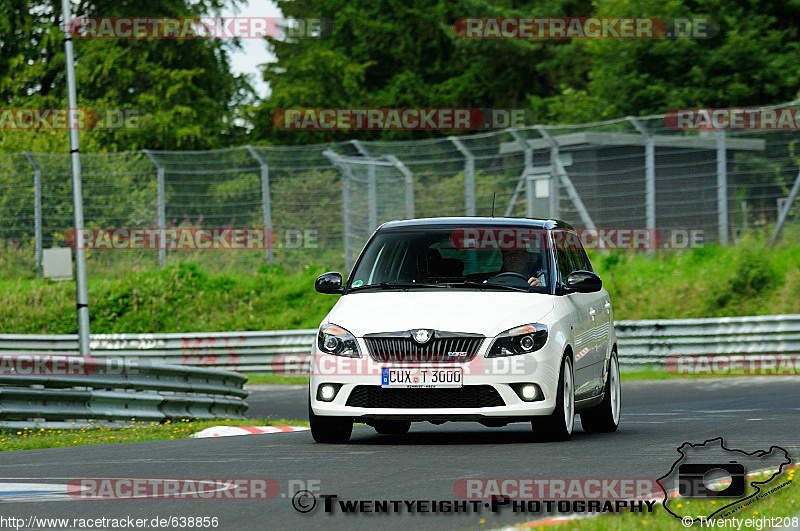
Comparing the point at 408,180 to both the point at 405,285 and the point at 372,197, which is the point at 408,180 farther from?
the point at 405,285

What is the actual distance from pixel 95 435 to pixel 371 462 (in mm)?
5410

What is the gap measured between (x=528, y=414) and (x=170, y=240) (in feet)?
69.4

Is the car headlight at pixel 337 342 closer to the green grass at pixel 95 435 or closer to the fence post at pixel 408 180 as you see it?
the green grass at pixel 95 435

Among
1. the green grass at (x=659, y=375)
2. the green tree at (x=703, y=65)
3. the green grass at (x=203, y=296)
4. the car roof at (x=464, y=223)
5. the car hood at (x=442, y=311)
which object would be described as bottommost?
the green grass at (x=659, y=375)

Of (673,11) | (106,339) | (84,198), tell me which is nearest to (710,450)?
(106,339)

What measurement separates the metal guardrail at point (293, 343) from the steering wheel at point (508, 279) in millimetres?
12040

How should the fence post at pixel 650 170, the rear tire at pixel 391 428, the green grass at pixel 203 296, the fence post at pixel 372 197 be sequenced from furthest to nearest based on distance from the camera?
the fence post at pixel 372 197, the green grass at pixel 203 296, the fence post at pixel 650 170, the rear tire at pixel 391 428

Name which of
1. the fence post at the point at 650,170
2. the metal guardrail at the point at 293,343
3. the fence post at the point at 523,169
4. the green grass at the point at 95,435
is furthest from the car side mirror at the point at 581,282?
the fence post at the point at 523,169

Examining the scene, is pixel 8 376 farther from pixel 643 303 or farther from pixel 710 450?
pixel 643 303

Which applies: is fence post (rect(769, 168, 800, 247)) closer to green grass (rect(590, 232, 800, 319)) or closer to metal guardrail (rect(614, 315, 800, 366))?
green grass (rect(590, 232, 800, 319))

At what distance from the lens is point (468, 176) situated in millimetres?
28719

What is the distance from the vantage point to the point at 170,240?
3131 centimetres

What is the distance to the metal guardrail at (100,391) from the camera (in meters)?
14.8

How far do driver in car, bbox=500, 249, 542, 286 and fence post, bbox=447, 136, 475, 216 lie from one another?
16142mm
